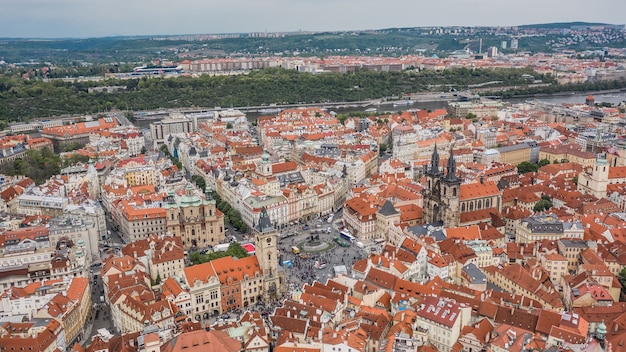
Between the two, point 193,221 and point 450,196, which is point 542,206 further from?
point 193,221

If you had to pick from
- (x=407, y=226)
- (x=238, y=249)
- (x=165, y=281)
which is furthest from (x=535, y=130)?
(x=165, y=281)

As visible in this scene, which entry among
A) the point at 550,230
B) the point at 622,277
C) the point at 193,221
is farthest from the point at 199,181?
the point at 622,277

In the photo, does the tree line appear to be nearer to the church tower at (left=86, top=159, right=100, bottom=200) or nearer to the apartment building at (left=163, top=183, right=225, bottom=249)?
the church tower at (left=86, top=159, right=100, bottom=200)

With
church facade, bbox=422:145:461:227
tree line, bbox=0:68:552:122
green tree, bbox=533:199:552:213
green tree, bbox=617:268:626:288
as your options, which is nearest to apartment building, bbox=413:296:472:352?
green tree, bbox=617:268:626:288

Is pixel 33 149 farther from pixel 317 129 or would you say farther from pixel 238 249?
pixel 238 249

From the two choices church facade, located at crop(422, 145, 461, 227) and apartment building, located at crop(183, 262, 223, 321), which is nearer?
apartment building, located at crop(183, 262, 223, 321)

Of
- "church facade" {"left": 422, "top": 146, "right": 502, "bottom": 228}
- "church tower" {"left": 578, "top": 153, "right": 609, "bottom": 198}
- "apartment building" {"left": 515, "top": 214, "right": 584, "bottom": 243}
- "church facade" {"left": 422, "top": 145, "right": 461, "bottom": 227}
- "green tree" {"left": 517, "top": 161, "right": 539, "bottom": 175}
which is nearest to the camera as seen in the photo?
"apartment building" {"left": 515, "top": 214, "right": 584, "bottom": 243}

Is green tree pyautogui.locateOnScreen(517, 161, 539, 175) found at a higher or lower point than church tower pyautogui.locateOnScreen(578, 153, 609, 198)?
lower
